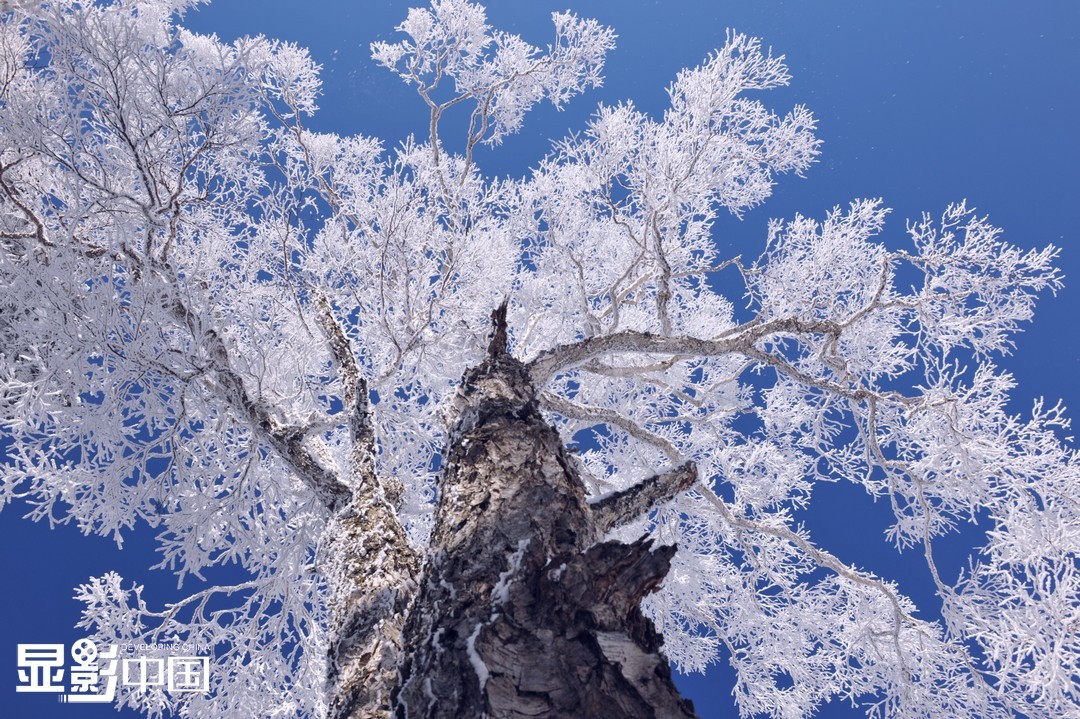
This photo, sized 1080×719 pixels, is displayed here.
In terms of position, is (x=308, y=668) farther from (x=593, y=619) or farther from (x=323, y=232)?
(x=593, y=619)

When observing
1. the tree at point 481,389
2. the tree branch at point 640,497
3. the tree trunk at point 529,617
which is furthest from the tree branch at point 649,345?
the tree trunk at point 529,617

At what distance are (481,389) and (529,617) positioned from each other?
1314 millimetres

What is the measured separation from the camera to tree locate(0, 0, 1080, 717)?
224 cm

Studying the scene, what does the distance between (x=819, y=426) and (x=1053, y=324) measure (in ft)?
30.6

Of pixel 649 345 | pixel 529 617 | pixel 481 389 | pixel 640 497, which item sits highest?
pixel 649 345

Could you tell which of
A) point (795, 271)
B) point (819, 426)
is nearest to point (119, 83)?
point (795, 271)

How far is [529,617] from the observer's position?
1.61 meters

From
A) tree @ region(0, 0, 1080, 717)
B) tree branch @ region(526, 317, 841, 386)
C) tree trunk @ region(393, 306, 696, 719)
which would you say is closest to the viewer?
tree trunk @ region(393, 306, 696, 719)

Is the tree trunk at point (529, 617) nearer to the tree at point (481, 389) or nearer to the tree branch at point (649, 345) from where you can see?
the tree at point (481, 389)

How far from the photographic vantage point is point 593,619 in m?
1.56

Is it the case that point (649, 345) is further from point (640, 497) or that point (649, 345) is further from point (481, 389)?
point (481, 389)

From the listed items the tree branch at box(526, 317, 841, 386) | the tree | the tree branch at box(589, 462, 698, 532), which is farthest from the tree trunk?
the tree branch at box(526, 317, 841, 386)

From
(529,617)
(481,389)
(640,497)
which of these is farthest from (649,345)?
(529,617)

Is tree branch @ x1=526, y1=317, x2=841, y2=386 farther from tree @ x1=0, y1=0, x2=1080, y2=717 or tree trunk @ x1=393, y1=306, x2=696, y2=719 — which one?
tree trunk @ x1=393, y1=306, x2=696, y2=719
